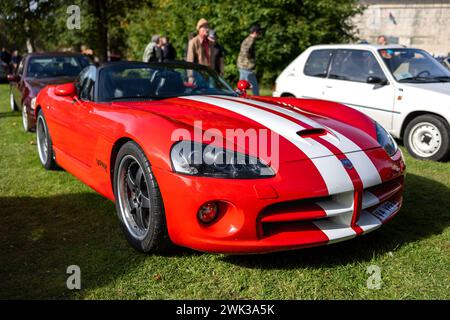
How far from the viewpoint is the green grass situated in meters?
2.49

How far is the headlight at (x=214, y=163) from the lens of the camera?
2.51 m

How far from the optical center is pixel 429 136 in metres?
5.60

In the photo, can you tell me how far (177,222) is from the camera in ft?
8.49

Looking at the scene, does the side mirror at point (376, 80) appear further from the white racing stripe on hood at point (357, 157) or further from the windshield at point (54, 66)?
the windshield at point (54, 66)

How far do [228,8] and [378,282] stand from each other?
1180 centimetres

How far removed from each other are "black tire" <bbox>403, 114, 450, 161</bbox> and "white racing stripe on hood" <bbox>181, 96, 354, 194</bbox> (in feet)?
10.2

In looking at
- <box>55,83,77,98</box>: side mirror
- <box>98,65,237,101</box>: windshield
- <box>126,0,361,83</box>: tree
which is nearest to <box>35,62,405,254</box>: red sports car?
<box>98,65,237,101</box>: windshield

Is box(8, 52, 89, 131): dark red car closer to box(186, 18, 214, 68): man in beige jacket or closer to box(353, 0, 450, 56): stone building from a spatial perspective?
box(186, 18, 214, 68): man in beige jacket

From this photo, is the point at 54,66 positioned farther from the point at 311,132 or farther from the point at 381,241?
the point at 381,241

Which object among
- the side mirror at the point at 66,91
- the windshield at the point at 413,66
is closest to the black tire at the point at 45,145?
the side mirror at the point at 66,91

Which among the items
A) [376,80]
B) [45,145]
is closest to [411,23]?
[376,80]

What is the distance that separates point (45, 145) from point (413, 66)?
4813 mm

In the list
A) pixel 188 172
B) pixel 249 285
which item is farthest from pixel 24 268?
pixel 249 285

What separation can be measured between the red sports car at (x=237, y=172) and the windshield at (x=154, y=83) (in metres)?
0.14
